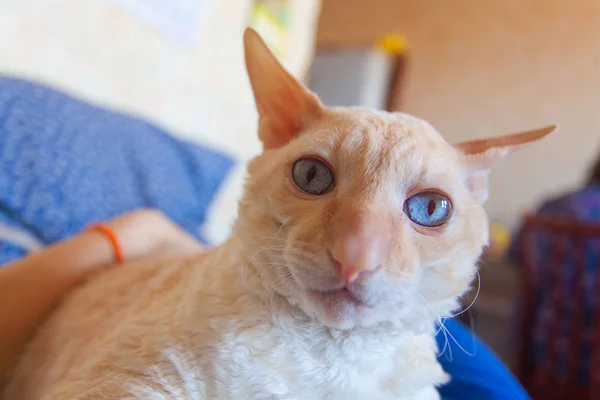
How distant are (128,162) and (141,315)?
706 mm

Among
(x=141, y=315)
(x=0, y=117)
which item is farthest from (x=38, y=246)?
(x=141, y=315)

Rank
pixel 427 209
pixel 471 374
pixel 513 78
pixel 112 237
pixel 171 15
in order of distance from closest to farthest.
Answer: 1. pixel 427 209
2. pixel 471 374
3. pixel 112 237
4. pixel 171 15
5. pixel 513 78

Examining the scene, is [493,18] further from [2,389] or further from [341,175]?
[2,389]

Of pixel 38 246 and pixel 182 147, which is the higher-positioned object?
pixel 182 147

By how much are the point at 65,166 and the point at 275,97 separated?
616 mm

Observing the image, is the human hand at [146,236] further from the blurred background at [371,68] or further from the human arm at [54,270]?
the blurred background at [371,68]

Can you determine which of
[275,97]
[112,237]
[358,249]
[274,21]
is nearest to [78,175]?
[112,237]

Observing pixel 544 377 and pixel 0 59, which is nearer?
pixel 0 59

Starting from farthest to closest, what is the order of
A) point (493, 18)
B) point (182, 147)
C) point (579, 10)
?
point (493, 18) → point (579, 10) → point (182, 147)

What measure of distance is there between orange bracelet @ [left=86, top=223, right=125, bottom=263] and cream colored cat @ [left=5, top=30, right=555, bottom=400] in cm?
33

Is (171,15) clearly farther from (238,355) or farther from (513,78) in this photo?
(513,78)

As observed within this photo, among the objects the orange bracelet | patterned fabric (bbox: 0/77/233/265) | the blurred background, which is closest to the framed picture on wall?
the blurred background

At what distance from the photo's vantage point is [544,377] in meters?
2.00

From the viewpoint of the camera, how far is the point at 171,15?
1744mm
